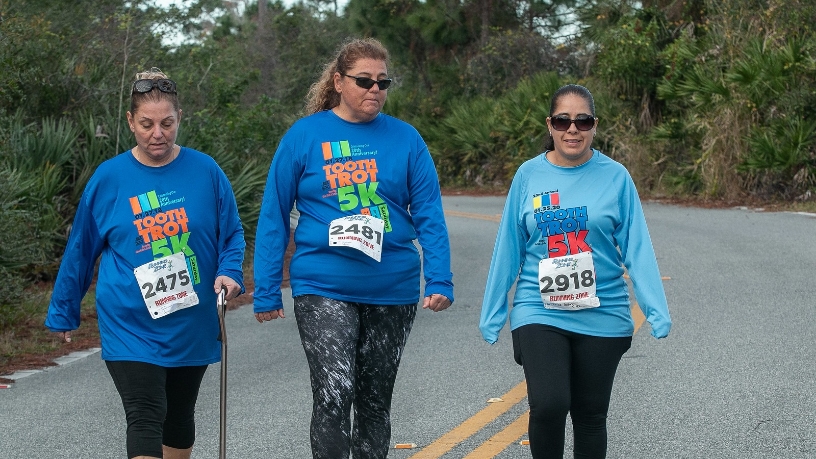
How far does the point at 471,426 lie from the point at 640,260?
2.12 m

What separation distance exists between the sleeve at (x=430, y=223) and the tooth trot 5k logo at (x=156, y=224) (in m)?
0.87

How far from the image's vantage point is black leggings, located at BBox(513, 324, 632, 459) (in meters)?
4.40

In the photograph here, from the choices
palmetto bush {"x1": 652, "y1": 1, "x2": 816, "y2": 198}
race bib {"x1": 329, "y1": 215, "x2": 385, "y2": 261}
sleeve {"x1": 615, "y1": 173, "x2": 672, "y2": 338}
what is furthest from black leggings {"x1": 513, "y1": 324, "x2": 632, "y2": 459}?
palmetto bush {"x1": 652, "y1": 1, "x2": 816, "y2": 198}

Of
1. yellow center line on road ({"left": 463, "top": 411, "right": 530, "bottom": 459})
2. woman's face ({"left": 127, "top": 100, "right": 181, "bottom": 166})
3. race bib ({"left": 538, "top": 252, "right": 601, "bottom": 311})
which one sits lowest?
yellow center line on road ({"left": 463, "top": 411, "right": 530, "bottom": 459})

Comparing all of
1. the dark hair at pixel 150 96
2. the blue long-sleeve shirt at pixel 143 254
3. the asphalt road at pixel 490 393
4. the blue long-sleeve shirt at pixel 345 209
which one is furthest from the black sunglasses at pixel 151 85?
the asphalt road at pixel 490 393

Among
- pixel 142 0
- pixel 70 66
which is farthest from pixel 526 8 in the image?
pixel 70 66

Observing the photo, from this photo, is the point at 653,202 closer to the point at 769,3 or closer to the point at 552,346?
the point at 769,3

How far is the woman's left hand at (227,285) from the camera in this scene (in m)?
4.61

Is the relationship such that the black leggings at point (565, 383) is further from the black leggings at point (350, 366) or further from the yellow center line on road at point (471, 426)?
the yellow center line on road at point (471, 426)

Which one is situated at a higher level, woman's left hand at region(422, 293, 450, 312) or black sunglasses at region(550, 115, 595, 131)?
black sunglasses at region(550, 115, 595, 131)

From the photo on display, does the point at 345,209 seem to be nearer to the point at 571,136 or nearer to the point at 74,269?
the point at 571,136

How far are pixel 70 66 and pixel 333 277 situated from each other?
12.2 meters

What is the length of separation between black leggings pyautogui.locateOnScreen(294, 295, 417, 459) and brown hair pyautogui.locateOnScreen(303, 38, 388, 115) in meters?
0.78

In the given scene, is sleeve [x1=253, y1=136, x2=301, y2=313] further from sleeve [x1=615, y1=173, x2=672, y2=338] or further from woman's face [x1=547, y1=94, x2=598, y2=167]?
sleeve [x1=615, y1=173, x2=672, y2=338]
